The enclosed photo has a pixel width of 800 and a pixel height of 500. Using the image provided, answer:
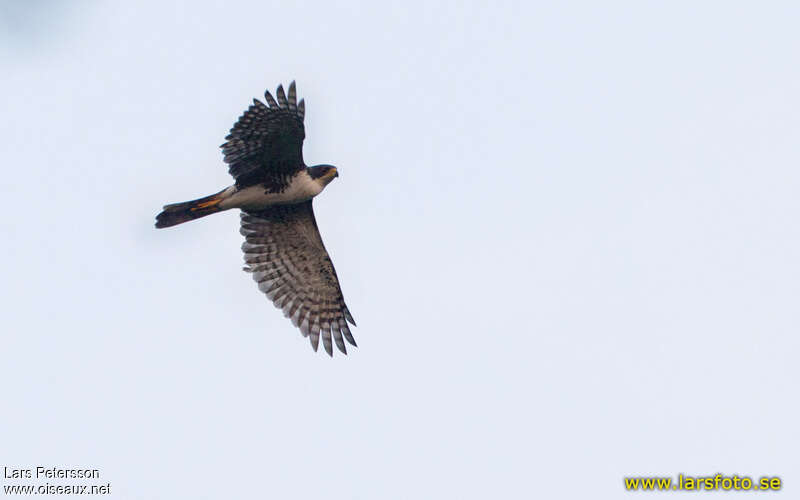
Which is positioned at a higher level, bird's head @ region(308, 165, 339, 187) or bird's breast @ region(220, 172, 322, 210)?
bird's head @ region(308, 165, 339, 187)

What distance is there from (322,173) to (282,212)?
1318mm

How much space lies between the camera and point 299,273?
57.8ft

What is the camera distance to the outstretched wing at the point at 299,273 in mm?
17234

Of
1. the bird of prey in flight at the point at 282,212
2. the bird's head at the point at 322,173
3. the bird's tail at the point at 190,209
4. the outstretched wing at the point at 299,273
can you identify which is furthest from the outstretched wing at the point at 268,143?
the outstretched wing at the point at 299,273

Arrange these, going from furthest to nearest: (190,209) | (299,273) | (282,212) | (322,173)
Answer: (299,273)
(282,212)
(190,209)
(322,173)

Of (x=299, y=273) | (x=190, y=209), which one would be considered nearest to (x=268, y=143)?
(x=190, y=209)

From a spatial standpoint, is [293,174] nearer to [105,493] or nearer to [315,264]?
[315,264]

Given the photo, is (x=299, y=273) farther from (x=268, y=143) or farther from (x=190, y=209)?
(x=268, y=143)

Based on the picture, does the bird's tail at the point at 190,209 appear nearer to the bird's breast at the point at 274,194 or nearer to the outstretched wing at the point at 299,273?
the bird's breast at the point at 274,194

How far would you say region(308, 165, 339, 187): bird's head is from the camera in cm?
1597

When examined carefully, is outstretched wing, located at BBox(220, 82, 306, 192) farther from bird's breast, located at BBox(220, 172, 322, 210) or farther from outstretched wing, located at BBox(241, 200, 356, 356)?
outstretched wing, located at BBox(241, 200, 356, 356)

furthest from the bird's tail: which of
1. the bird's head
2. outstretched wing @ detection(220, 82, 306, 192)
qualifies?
the bird's head

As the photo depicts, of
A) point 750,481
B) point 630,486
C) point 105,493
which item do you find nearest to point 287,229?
point 105,493

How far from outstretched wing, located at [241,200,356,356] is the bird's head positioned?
122cm
